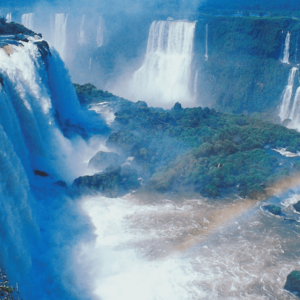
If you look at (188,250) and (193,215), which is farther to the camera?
(193,215)

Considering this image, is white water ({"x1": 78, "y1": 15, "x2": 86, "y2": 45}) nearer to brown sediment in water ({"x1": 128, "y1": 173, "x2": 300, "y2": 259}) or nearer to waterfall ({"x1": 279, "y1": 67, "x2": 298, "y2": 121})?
waterfall ({"x1": 279, "y1": 67, "x2": 298, "y2": 121})

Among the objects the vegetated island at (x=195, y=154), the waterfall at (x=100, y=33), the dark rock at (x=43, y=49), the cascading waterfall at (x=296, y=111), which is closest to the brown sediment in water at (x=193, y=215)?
the vegetated island at (x=195, y=154)

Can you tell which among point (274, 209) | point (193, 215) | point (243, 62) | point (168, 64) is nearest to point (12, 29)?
point (168, 64)

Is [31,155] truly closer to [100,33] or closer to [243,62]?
[243,62]

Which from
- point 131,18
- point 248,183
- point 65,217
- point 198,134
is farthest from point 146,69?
point 65,217

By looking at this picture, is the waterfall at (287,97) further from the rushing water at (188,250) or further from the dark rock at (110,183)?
the dark rock at (110,183)

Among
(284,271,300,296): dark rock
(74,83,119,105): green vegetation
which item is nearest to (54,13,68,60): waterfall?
(74,83,119,105): green vegetation
